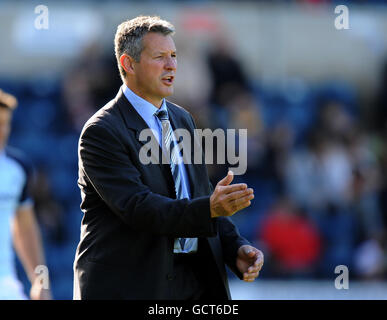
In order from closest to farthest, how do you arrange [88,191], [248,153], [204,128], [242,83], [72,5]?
[88,191]
[204,128]
[248,153]
[242,83]
[72,5]

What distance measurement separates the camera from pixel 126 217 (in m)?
3.11

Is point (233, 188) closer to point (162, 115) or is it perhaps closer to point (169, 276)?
point (169, 276)

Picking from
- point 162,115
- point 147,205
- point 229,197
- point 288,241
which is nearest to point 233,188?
point 229,197

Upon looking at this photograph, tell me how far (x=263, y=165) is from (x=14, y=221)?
4486 millimetres

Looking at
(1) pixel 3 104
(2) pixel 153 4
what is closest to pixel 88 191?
(1) pixel 3 104

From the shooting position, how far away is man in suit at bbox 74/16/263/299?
3.07 meters

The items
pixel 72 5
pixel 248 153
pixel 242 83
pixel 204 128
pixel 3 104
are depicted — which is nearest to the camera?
pixel 3 104

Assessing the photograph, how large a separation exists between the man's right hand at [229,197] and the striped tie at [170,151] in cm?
35

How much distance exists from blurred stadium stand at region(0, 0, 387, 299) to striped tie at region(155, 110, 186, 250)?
4.46m

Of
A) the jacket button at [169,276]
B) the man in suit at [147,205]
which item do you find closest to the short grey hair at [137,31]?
the man in suit at [147,205]

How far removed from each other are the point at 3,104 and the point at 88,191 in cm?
228

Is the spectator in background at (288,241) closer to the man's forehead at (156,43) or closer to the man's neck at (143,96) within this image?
the man's neck at (143,96)

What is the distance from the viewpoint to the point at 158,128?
340cm
